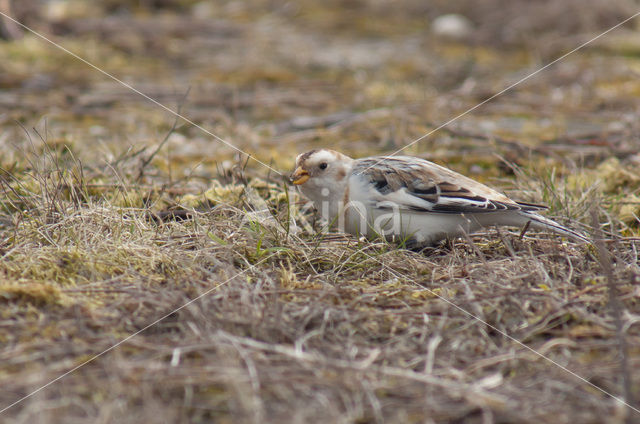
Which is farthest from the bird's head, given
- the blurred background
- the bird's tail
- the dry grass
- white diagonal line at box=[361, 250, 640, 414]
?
the bird's tail

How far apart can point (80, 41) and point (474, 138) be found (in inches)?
209

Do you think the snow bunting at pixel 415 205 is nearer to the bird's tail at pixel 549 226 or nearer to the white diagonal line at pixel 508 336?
the bird's tail at pixel 549 226

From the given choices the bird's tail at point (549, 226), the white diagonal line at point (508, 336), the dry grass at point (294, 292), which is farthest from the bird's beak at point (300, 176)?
the bird's tail at point (549, 226)

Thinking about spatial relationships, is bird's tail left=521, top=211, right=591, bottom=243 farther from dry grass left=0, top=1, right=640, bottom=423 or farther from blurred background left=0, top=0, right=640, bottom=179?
blurred background left=0, top=0, right=640, bottom=179

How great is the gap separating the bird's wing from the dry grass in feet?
0.74

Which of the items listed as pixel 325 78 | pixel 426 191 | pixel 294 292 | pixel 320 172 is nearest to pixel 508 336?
pixel 294 292

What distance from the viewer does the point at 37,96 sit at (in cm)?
680

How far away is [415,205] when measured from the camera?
3480mm

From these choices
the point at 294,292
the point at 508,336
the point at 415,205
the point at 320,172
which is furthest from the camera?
the point at 320,172

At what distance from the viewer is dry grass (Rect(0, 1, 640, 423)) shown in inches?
80.4

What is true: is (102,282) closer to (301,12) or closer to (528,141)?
(528,141)

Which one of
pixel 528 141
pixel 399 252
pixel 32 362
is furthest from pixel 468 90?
pixel 32 362

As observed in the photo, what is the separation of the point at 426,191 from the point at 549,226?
62cm

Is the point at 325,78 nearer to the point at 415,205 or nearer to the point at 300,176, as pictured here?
the point at 300,176
